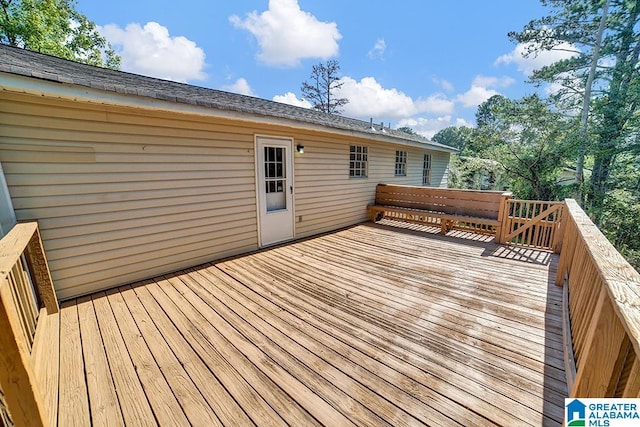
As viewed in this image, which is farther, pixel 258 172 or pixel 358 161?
pixel 358 161

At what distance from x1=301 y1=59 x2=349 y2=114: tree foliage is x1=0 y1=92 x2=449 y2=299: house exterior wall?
17.1 meters

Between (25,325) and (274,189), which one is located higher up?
(274,189)

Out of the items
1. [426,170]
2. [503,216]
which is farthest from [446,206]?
[426,170]

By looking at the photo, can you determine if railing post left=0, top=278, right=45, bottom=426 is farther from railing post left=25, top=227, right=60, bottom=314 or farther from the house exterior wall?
the house exterior wall

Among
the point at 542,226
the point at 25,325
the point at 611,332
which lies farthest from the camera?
the point at 542,226

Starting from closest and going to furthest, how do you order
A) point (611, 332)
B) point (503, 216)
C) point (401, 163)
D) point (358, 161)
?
1. point (611, 332)
2. point (503, 216)
3. point (358, 161)
4. point (401, 163)

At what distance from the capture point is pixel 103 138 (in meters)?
2.95

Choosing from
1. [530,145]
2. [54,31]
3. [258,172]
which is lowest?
[258,172]

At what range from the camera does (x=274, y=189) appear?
4848mm

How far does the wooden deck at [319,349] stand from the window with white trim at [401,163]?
17.2ft

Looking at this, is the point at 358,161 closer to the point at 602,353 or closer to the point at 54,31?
the point at 602,353

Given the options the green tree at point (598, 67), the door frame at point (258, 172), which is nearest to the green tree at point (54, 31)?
the door frame at point (258, 172)

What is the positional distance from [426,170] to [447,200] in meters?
5.09

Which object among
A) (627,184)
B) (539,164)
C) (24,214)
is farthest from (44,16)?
(627,184)
